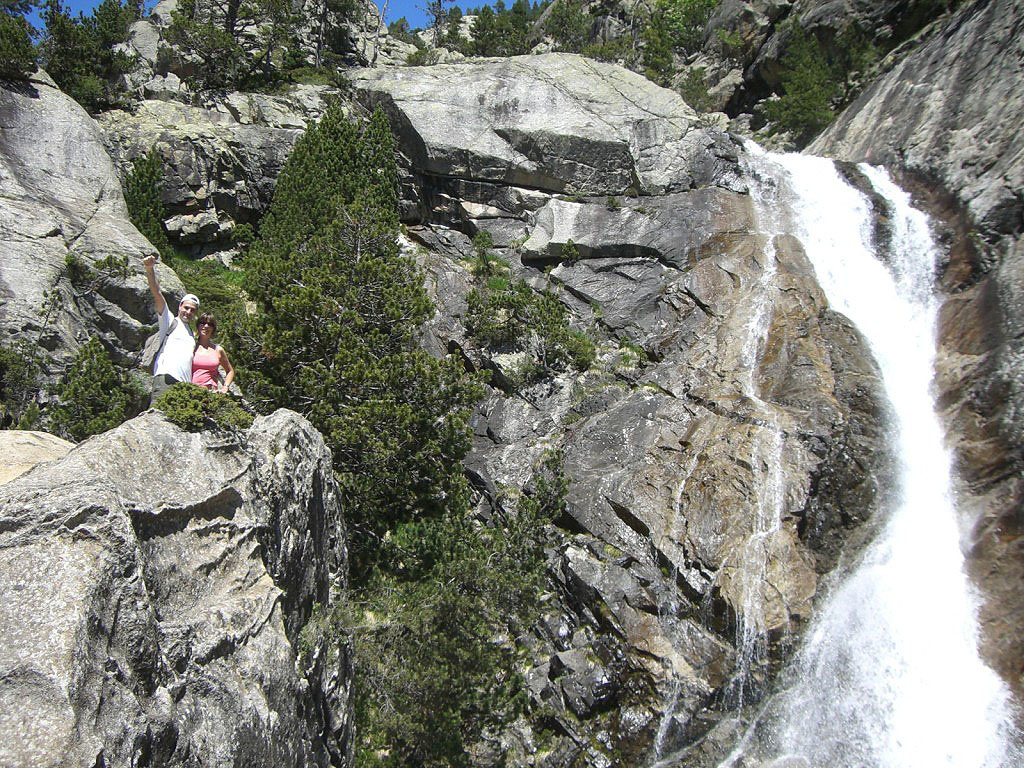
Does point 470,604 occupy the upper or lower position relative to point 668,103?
lower

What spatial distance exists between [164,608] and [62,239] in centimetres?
1692

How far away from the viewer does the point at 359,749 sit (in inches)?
460

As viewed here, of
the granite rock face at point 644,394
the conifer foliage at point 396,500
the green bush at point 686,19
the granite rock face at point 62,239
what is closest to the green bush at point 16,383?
the granite rock face at point 62,239

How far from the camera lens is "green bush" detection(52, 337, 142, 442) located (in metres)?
13.8

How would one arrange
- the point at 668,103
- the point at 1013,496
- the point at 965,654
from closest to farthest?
1. the point at 965,654
2. the point at 1013,496
3. the point at 668,103

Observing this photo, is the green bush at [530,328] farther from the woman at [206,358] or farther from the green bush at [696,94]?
the green bush at [696,94]

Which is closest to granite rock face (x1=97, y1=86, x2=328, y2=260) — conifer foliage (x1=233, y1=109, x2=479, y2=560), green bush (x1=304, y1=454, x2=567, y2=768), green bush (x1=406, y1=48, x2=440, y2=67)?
conifer foliage (x1=233, y1=109, x2=479, y2=560)

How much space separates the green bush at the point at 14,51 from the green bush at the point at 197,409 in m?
21.3

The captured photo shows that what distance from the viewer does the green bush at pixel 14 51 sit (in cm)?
2262

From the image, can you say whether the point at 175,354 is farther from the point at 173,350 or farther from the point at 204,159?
the point at 204,159

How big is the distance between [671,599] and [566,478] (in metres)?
3.81

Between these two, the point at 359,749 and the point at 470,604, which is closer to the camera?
the point at 359,749

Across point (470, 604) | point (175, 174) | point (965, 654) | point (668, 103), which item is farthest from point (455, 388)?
point (668, 103)

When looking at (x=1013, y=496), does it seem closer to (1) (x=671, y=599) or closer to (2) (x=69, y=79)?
(1) (x=671, y=599)
